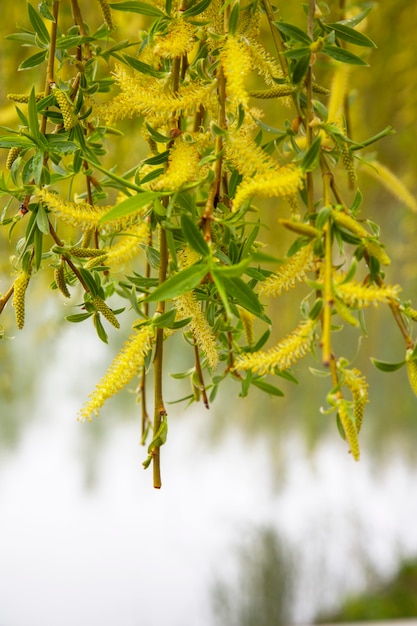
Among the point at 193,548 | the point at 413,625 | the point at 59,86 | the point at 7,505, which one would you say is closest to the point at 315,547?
the point at 193,548

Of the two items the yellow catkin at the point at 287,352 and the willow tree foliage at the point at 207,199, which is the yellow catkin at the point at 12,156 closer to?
the willow tree foliage at the point at 207,199

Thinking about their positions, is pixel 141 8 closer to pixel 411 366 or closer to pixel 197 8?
pixel 197 8

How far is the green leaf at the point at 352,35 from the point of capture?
1.03ft

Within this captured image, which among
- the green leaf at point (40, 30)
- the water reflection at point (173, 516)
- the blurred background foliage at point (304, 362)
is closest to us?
the green leaf at point (40, 30)

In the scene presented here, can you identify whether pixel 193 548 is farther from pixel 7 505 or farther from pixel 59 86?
pixel 59 86

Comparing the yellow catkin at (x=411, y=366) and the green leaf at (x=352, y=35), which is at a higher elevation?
the green leaf at (x=352, y=35)

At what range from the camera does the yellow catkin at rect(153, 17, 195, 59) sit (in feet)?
0.95

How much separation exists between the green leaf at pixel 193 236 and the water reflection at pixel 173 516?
1.51 metres

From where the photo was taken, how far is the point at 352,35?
320mm

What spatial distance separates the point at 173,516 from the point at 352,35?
1.92 m

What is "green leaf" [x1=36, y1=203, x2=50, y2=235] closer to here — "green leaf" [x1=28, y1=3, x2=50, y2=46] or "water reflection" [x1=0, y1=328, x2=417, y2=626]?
"green leaf" [x1=28, y1=3, x2=50, y2=46]

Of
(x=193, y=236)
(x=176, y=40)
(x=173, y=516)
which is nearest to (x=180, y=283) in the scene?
(x=193, y=236)

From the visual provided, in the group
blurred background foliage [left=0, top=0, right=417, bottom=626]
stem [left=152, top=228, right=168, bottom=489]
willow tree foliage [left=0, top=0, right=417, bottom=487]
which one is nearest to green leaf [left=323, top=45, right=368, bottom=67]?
willow tree foliage [left=0, top=0, right=417, bottom=487]

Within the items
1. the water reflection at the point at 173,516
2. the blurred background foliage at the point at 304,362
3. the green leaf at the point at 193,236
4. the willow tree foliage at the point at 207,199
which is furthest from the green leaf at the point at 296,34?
the water reflection at the point at 173,516
